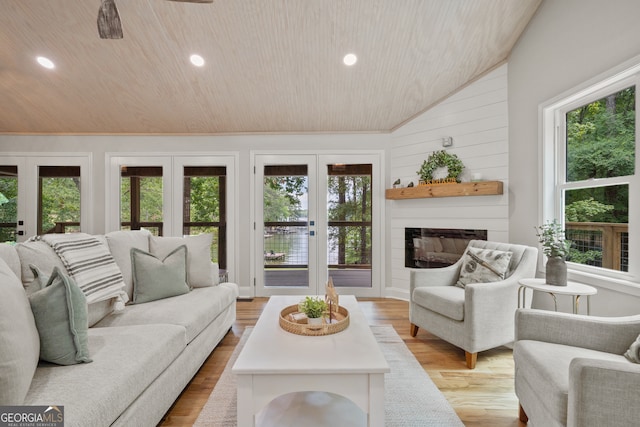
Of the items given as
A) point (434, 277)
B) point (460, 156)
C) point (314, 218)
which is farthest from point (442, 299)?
point (314, 218)

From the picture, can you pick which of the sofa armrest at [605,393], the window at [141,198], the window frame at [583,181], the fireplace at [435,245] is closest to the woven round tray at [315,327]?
the sofa armrest at [605,393]

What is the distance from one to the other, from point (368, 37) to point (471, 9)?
35.1 inches

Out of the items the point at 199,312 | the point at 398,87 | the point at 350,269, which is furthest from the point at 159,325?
the point at 398,87

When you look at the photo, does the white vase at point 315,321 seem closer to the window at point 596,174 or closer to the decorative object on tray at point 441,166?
the window at point 596,174

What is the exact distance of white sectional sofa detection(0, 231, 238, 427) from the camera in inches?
42.0

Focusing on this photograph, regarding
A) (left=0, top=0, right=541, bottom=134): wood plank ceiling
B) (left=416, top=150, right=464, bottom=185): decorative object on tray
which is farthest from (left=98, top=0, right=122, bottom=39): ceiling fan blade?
(left=416, top=150, right=464, bottom=185): decorative object on tray

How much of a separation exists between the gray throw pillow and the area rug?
908mm

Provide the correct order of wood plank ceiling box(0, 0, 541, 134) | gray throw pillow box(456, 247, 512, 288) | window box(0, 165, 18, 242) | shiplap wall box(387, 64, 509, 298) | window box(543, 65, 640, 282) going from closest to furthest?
1. window box(543, 65, 640, 282)
2. gray throw pillow box(456, 247, 512, 288)
3. wood plank ceiling box(0, 0, 541, 134)
4. shiplap wall box(387, 64, 509, 298)
5. window box(0, 165, 18, 242)

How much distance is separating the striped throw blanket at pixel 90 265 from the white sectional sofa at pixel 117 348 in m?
0.06

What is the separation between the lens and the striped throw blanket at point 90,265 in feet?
5.87

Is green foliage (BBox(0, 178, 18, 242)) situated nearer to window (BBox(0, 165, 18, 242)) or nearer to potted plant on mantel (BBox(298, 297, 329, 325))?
window (BBox(0, 165, 18, 242))

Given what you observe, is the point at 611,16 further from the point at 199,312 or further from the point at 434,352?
the point at 199,312

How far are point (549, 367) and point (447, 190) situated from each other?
229 cm

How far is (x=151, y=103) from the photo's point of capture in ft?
11.9
